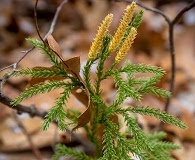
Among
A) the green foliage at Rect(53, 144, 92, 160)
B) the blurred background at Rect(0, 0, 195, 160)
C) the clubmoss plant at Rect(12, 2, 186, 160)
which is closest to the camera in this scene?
the clubmoss plant at Rect(12, 2, 186, 160)

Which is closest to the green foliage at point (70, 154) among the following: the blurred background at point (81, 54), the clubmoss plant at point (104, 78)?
→ the clubmoss plant at point (104, 78)

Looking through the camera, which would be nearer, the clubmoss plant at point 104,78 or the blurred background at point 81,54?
the clubmoss plant at point 104,78

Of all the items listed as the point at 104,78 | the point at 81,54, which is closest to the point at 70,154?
the point at 104,78

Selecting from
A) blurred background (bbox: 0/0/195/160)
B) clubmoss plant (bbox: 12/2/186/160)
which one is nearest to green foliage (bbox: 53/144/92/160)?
clubmoss plant (bbox: 12/2/186/160)

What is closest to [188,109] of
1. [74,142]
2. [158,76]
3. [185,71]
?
[185,71]

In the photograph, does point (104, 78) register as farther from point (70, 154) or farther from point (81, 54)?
point (81, 54)

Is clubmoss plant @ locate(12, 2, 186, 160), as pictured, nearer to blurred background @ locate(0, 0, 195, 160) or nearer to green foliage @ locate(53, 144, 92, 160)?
green foliage @ locate(53, 144, 92, 160)

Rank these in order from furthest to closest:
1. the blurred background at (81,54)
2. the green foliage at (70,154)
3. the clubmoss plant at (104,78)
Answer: the blurred background at (81,54) < the green foliage at (70,154) < the clubmoss plant at (104,78)

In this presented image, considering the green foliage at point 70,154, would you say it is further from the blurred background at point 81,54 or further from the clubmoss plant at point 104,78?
the blurred background at point 81,54

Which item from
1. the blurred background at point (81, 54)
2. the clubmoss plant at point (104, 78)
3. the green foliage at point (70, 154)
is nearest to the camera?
the clubmoss plant at point (104, 78)
